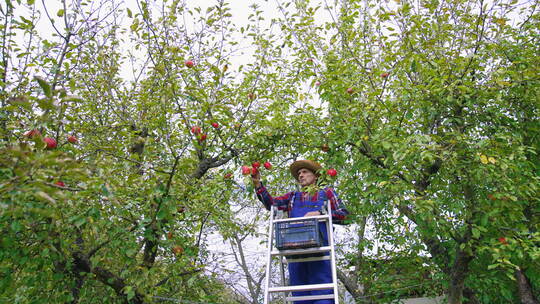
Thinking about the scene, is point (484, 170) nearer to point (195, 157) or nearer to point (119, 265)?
point (195, 157)

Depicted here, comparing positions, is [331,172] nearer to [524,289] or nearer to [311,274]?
[311,274]

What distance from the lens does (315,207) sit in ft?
13.5

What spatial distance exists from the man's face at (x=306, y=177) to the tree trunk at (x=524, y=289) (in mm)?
3743

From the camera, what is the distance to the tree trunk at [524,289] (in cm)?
593

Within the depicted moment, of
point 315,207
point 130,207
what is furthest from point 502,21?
point 130,207

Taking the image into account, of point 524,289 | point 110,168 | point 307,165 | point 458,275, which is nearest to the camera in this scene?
point 110,168

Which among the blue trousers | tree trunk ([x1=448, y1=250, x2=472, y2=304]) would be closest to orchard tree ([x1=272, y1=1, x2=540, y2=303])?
tree trunk ([x1=448, y1=250, x2=472, y2=304])

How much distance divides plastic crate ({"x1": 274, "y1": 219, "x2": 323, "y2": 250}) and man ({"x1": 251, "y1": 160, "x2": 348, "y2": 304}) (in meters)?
0.30

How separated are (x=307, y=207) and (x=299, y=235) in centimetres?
62

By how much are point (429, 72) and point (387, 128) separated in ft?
2.39

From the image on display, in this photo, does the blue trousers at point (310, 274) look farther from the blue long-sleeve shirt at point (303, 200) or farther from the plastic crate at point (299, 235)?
the blue long-sleeve shirt at point (303, 200)

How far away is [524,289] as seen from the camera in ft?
19.6

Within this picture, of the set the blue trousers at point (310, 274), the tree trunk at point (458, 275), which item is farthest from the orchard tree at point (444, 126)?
the blue trousers at point (310, 274)

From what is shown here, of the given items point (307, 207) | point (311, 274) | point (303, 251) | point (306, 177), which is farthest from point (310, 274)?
point (306, 177)
